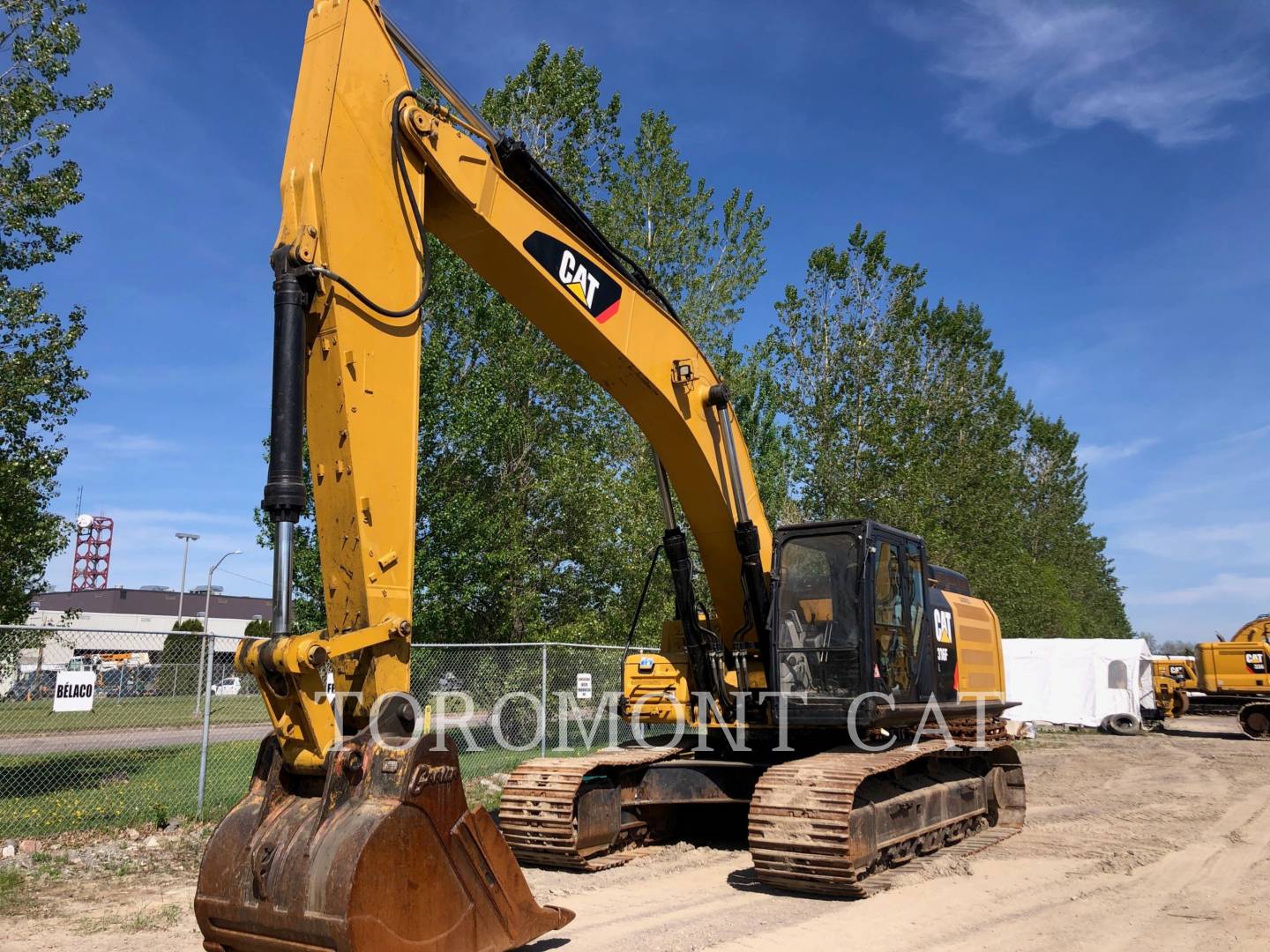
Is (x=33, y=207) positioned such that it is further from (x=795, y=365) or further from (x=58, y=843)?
(x=795, y=365)

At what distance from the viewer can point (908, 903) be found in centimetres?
689

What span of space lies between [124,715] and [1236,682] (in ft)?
83.8

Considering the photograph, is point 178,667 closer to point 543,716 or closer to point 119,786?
point 119,786

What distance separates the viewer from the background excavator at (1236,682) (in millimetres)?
24562

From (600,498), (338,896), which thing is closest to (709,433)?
(338,896)

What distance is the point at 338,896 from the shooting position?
3.88 metres

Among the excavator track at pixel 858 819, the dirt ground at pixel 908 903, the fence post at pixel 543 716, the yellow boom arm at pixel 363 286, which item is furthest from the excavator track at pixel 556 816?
the fence post at pixel 543 716

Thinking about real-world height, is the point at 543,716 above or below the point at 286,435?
below

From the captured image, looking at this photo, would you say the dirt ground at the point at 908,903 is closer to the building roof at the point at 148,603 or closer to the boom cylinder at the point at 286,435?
the boom cylinder at the point at 286,435

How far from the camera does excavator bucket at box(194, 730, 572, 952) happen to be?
3.94 meters

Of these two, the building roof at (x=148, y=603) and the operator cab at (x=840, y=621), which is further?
the building roof at (x=148, y=603)

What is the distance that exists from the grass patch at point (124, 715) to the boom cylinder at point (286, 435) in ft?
15.3

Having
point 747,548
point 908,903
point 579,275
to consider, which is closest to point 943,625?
point 747,548

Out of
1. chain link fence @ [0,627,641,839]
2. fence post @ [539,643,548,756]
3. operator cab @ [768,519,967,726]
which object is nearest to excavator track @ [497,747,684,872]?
chain link fence @ [0,627,641,839]
